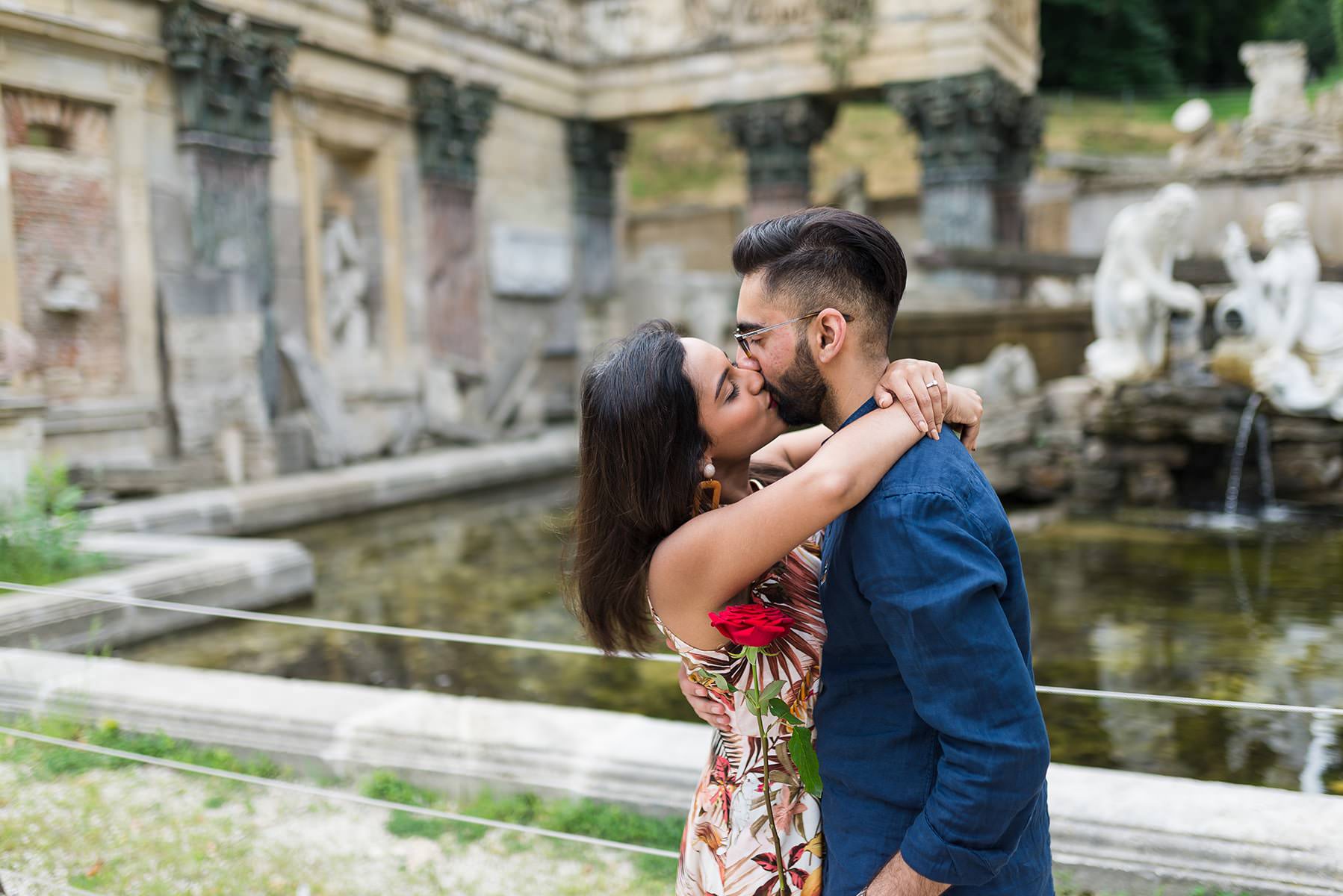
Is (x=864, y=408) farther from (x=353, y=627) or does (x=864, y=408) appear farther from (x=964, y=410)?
(x=353, y=627)

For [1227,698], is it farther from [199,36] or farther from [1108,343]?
[199,36]

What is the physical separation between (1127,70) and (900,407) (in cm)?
3363

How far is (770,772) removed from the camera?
5.56ft

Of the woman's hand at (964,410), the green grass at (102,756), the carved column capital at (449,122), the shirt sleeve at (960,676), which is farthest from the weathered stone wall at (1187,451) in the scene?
the carved column capital at (449,122)

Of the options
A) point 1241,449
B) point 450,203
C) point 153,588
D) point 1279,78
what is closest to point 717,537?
point 153,588

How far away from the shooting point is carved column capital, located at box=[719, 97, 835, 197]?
A: 15.2 metres

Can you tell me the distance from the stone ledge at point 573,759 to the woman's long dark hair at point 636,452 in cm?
169

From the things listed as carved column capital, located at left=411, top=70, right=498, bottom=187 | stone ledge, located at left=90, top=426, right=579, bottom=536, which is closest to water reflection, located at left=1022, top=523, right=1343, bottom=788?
stone ledge, located at left=90, top=426, right=579, bottom=536

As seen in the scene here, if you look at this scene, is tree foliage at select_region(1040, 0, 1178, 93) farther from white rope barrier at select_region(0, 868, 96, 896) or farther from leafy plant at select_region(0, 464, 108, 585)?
white rope barrier at select_region(0, 868, 96, 896)

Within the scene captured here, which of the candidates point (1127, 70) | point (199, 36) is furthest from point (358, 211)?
point (1127, 70)

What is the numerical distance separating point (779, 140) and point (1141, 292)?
7.60 meters

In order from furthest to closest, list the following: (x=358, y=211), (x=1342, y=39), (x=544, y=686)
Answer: (x=358, y=211) < (x=1342, y=39) < (x=544, y=686)

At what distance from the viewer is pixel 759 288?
1578 mm

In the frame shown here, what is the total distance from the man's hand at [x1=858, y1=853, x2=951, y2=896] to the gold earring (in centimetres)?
57
